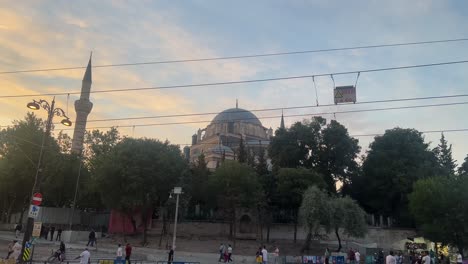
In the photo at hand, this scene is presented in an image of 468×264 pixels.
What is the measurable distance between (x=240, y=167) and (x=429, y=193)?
53.5 ft

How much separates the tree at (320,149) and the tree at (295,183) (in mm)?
5541

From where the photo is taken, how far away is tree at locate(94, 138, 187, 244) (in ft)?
112

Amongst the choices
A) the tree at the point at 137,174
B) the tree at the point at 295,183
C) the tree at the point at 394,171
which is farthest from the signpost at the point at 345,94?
the tree at the point at 394,171

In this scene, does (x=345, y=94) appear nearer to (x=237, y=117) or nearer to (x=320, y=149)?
(x=320, y=149)

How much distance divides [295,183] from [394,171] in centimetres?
1117

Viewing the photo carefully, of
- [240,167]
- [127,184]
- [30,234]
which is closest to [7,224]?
[127,184]

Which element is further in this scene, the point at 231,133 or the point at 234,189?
the point at 231,133

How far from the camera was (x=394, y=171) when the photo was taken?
41.0 m

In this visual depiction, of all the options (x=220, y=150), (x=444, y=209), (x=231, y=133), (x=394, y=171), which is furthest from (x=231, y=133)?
(x=444, y=209)

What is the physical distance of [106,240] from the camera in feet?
119

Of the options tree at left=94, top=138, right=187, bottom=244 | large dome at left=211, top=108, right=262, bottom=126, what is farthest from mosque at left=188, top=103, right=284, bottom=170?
tree at left=94, top=138, right=187, bottom=244

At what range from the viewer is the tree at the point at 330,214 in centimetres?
3080

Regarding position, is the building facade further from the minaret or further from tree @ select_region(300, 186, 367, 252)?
tree @ select_region(300, 186, 367, 252)

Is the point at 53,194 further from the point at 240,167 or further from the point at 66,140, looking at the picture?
the point at 240,167
